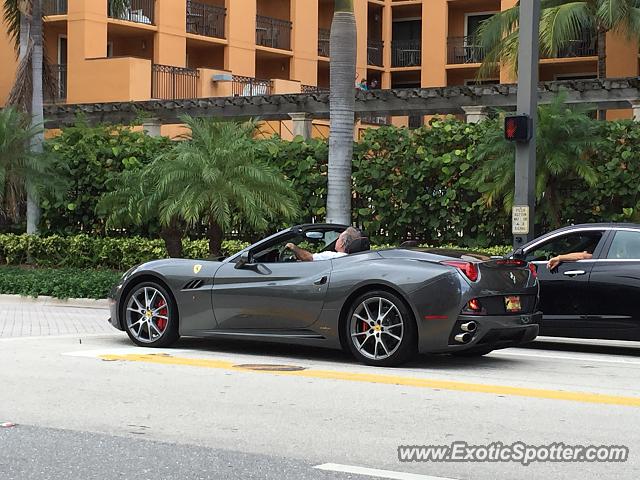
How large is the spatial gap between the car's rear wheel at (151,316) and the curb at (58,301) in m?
7.46

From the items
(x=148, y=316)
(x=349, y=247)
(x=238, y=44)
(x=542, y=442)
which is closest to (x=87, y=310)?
(x=148, y=316)

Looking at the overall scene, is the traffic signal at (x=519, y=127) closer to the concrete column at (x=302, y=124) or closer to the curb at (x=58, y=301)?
the curb at (x=58, y=301)

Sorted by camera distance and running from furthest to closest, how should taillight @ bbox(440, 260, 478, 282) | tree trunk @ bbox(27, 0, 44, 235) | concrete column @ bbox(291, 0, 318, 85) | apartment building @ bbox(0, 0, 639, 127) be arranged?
concrete column @ bbox(291, 0, 318, 85)
apartment building @ bbox(0, 0, 639, 127)
tree trunk @ bbox(27, 0, 44, 235)
taillight @ bbox(440, 260, 478, 282)

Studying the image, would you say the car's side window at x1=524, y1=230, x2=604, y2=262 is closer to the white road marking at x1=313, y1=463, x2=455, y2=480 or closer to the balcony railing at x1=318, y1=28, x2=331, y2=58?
the white road marking at x1=313, y1=463, x2=455, y2=480

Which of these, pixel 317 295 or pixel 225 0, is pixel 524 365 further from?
pixel 225 0

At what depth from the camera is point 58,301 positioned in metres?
20.9

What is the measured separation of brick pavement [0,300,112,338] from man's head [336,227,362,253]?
13.8 feet

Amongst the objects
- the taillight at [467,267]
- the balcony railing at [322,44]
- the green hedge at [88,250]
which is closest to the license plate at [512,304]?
the taillight at [467,267]

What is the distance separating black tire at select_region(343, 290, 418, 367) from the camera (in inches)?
436

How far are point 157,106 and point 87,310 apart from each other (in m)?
14.9

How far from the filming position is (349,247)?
12195 mm

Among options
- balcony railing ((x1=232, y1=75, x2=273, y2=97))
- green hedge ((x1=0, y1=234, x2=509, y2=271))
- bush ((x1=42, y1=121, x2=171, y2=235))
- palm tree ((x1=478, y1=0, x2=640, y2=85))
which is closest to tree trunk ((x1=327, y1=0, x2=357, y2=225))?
green hedge ((x1=0, y1=234, x2=509, y2=271))

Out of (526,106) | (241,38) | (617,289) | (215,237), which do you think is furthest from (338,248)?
(241,38)

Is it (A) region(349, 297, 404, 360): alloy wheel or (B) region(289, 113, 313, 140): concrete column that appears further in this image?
(B) region(289, 113, 313, 140): concrete column
